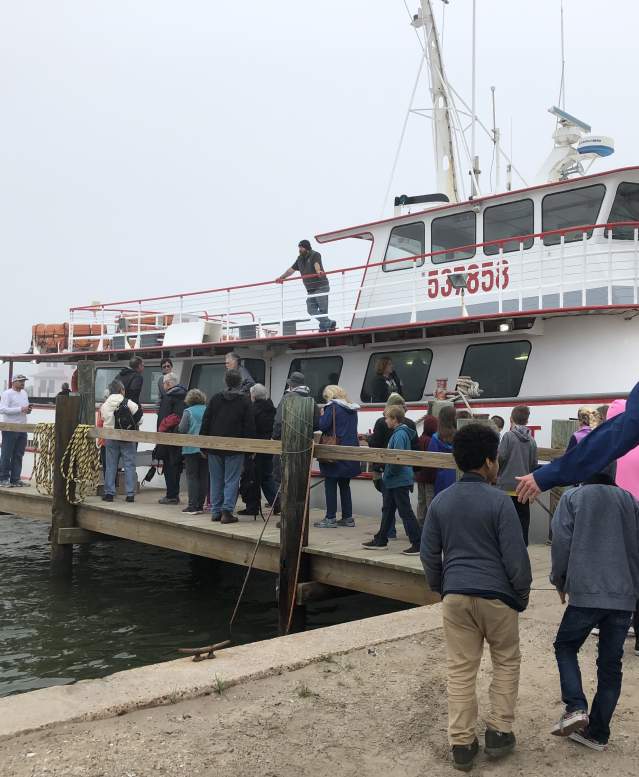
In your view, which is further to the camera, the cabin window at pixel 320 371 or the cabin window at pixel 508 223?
the cabin window at pixel 320 371

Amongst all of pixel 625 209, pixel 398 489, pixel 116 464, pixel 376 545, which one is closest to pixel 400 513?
pixel 398 489

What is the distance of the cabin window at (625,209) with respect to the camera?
11039 millimetres

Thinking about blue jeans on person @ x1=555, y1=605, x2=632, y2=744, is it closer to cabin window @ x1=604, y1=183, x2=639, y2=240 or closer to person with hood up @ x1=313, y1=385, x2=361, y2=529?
person with hood up @ x1=313, y1=385, x2=361, y2=529

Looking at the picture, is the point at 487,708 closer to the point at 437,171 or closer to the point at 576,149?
the point at 576,149

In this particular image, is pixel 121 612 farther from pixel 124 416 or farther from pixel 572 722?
pixel 572 722

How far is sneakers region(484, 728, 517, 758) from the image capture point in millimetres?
3564

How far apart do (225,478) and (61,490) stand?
9.22 ft

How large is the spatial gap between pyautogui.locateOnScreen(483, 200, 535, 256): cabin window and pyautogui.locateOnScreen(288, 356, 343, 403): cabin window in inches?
119

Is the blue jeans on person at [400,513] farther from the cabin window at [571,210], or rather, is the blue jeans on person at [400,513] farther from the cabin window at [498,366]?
the cabin window at [571,210]

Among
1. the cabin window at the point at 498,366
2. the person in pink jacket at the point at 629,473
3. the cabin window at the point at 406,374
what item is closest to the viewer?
the person in pink jacket at the point at 629,473

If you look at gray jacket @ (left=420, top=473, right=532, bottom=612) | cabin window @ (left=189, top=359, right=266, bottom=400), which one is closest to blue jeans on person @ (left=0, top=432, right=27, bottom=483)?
cabin window @ (left=189, top=359, right=266, bottom=400)

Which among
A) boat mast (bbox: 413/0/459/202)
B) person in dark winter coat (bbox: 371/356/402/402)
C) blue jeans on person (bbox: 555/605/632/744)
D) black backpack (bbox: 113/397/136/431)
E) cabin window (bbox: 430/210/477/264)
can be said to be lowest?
blue jeans on person (bbox: 555/605/632/744)

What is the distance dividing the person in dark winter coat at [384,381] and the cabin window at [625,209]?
11.8 feet

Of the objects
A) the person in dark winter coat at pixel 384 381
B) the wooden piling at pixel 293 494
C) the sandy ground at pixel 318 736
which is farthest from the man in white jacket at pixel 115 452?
the sandy ground at pixel 318 736
